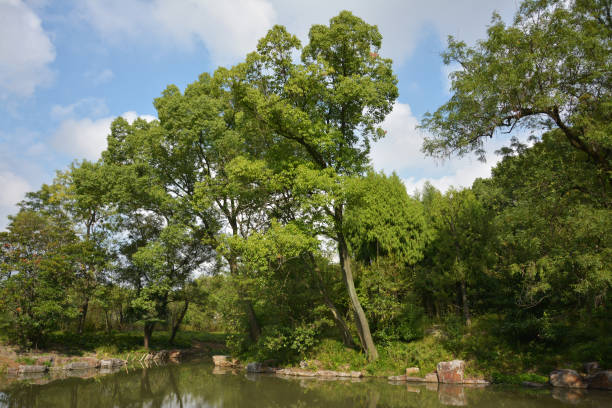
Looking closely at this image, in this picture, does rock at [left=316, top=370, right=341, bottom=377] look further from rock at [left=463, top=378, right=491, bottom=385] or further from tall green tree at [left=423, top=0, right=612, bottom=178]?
tall green tree at [left=423, top=0, right=612, bottom=178]

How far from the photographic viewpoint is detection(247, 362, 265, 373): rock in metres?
17.0

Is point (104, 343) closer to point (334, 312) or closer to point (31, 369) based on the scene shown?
point (31, 369)

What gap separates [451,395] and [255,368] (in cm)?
952

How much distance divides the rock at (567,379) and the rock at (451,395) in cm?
276

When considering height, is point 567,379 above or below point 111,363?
above

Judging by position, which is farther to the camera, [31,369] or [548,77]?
[31,369]

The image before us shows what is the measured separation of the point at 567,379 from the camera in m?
11.1

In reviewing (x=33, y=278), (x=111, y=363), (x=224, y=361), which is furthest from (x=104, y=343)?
(x=224, y=361)

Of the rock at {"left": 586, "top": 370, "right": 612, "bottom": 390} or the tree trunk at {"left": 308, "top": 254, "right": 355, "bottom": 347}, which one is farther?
the tree trunk at {"left": 308, "top": 254, "right": 355, "bottom": 347}

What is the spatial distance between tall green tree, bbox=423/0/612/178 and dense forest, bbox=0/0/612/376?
0.06 metres

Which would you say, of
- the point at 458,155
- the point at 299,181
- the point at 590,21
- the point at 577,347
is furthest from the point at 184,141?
the point at 577,347

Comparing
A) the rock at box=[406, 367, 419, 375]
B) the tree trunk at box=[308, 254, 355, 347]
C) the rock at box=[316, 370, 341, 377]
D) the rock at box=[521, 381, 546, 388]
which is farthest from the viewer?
the tree trunk at box=[308, 254, 355, 347]

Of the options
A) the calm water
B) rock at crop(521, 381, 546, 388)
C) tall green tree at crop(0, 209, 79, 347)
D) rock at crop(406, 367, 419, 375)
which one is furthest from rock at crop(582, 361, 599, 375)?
tall green tree at crop(0, 209, 79, 347)

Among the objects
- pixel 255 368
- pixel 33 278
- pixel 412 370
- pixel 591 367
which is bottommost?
pixel 255 368
